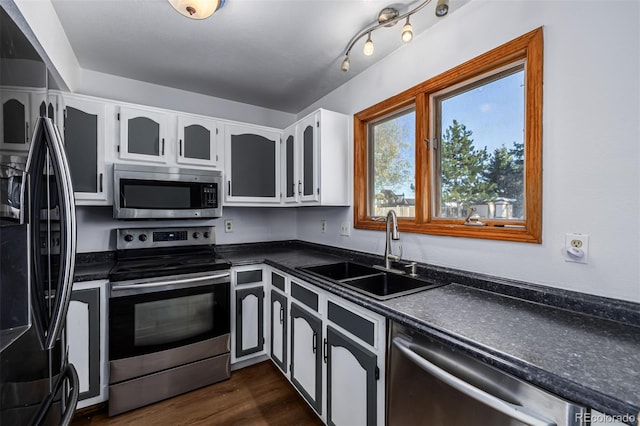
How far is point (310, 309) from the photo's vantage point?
1.71 m

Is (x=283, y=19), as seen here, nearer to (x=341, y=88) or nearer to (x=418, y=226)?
(x=341, y=88)

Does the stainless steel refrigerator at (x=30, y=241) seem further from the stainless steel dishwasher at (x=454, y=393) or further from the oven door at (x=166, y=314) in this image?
the stainless steel dishwasher at (x=454, y=393)

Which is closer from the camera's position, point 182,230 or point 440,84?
point 440,84

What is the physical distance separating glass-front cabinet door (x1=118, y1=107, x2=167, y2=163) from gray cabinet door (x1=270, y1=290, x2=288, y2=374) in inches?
55.4

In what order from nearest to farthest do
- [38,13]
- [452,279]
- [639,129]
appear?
[639,129], [38,13], [452,279]

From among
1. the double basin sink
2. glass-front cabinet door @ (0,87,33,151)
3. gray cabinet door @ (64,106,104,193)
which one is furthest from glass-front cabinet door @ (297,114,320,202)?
glass-front cabinet door @ (0,87,33,151)

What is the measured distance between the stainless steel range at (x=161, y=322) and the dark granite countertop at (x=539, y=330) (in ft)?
3.11

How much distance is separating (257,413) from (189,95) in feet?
8.77

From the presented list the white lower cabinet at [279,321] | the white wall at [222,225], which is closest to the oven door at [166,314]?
the white lower cabinet at [279,321]

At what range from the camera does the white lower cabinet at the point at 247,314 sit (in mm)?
2156

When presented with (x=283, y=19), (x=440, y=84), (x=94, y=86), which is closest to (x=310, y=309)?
(x=440, y=84)

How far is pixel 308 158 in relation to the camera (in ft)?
7.61

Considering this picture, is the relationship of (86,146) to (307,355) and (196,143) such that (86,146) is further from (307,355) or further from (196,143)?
(307,355)

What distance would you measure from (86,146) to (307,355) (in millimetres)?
2064
